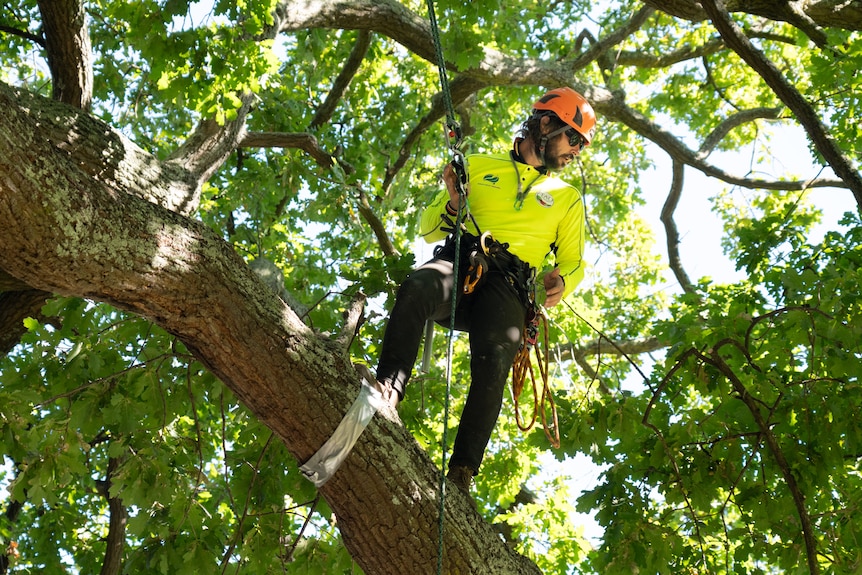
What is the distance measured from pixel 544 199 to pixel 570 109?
43 centimetres

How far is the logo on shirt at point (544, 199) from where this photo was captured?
3.68m

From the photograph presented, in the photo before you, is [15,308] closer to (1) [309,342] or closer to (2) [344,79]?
(1) [309,342]

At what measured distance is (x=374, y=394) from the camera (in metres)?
2.78

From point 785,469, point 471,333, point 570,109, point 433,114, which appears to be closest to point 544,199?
point 570,109

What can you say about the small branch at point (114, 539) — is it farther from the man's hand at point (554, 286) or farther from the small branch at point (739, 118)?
the small branch at point (739, 118)

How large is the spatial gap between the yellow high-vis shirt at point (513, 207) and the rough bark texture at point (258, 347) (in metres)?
1.10

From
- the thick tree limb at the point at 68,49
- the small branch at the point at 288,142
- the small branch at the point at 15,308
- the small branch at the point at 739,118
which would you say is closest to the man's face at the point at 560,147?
the small branch at the point at 288,142

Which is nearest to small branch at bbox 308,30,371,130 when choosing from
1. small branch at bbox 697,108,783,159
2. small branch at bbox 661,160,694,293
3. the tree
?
the tree

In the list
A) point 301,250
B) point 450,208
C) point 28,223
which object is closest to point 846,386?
point 450,208

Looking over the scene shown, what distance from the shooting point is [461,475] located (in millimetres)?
3094

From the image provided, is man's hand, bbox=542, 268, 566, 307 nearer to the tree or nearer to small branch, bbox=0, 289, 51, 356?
the tree

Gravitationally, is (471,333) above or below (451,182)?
below

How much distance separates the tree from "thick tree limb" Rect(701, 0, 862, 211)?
15 millimetres

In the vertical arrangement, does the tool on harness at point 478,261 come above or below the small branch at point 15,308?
below
